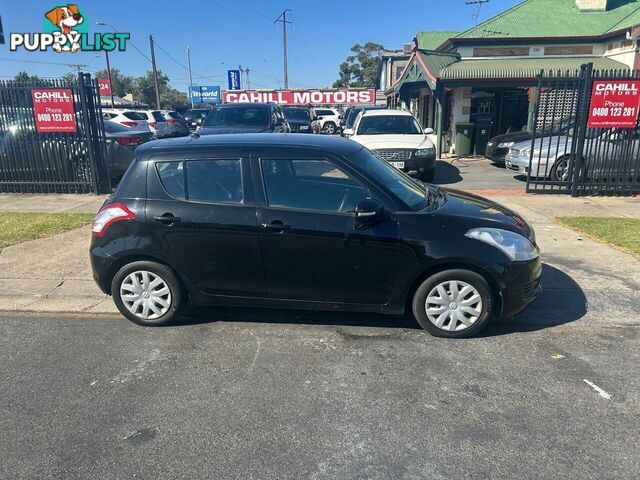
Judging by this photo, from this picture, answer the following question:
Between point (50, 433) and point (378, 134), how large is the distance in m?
10.2

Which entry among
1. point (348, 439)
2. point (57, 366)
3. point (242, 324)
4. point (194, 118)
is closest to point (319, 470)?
point (348, 439)

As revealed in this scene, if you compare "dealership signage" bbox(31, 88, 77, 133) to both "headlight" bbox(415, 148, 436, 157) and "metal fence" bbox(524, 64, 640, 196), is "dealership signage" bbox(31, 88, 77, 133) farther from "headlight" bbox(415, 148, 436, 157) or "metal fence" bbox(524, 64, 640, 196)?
"metal fence" bbox(524, 64, 640, 196)

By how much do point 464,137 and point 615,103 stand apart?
8017mm

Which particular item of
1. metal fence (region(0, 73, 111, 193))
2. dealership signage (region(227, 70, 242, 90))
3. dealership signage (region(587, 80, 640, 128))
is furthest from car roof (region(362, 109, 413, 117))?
dealership signage (region(227, 70, 242, 90))

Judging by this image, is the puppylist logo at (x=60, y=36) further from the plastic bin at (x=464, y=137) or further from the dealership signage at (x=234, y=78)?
the dealership signage at (x=234, y=78)

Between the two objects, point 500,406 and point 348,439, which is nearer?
point 348,439

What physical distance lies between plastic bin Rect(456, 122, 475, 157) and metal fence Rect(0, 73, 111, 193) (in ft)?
37.9

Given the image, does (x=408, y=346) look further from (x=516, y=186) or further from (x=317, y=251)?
(x=516, y=186)

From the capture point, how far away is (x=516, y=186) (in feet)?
36.9

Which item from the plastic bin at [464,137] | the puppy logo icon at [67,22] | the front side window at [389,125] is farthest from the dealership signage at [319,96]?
the front side window at [389,125]

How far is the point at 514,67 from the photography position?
667 inches

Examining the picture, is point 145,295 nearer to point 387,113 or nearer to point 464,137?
point 387,113

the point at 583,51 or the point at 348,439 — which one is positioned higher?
the point at 583,51

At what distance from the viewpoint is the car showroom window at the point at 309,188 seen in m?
3.97
